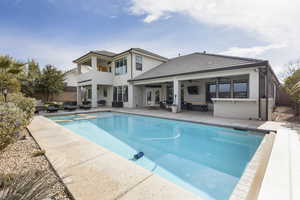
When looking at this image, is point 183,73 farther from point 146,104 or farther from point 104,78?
point 104,78

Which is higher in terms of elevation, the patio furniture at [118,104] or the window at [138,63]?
the window at [138,63]

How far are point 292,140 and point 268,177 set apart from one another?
3.43 meters

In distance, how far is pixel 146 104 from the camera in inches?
729

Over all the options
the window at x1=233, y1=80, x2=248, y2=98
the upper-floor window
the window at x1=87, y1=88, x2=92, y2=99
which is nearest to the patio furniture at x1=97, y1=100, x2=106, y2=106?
the window at x1=87, y1=88, x2=92, y2=99

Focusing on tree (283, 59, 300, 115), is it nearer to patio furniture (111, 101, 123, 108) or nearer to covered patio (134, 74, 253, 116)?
covered patio (134, 74, 253, 116)

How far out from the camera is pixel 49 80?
61.4ft

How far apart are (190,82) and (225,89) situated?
3.68 m

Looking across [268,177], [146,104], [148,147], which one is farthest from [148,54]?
[268,177]

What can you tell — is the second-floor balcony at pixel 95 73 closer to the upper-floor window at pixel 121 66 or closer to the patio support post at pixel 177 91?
the upper-floor window at pixel 121 66

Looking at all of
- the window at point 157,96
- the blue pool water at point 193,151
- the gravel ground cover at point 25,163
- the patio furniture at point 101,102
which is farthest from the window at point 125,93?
the gravel ground cover at point 25,163

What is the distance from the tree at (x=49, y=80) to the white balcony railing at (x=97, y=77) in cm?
313

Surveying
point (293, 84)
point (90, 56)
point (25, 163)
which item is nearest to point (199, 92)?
point (293, 84)

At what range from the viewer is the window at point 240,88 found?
38.4ft

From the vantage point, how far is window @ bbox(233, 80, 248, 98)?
11703mm
